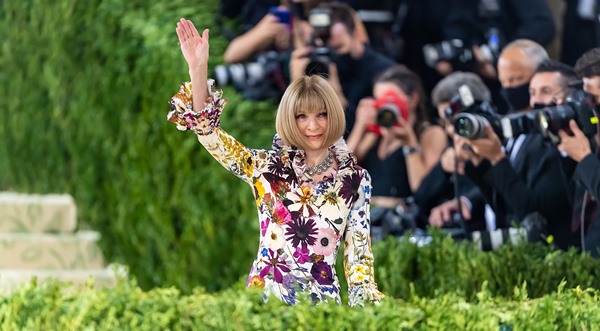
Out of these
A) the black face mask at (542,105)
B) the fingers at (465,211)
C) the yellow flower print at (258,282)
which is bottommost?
the fingers at (465,211)

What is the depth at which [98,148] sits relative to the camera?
937 centimetres

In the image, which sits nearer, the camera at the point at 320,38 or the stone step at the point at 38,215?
the camera at the point at 320,38

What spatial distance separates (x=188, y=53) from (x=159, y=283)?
15.8 ft

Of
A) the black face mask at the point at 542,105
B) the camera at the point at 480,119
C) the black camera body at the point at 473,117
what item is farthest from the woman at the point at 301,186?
the black camera body at the point at 473,117

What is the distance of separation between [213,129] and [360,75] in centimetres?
374

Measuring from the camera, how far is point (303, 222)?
4480mm

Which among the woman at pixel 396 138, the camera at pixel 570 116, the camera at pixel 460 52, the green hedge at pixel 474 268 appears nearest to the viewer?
the green hedge at pixel 474 268

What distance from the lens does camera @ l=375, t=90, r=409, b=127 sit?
26.0 ft

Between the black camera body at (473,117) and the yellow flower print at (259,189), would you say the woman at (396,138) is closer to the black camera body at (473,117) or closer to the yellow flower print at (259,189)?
the black camera body at (473,117)

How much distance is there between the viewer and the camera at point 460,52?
741 cm

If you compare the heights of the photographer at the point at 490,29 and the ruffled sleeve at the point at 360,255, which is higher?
the photographer at the point at 490,29

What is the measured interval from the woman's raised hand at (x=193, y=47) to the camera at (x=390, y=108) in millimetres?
3620

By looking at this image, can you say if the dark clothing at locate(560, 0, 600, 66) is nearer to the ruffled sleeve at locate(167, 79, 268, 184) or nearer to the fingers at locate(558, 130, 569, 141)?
the fingers at locate(558, 130, 569, 141)

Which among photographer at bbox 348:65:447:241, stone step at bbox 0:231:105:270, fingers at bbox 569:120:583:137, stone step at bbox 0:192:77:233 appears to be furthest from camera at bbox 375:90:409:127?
stone step at bbox 0:192:77:233
